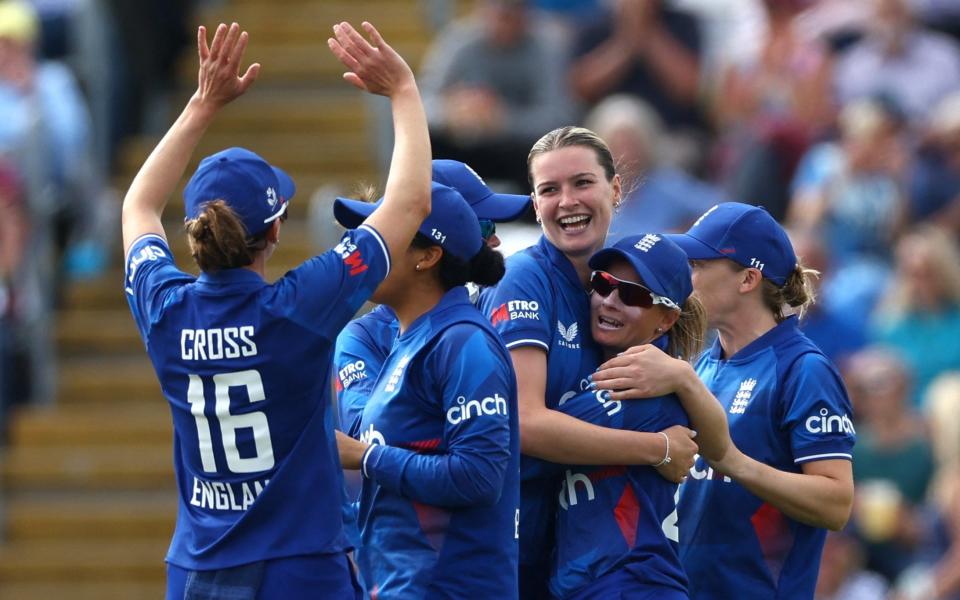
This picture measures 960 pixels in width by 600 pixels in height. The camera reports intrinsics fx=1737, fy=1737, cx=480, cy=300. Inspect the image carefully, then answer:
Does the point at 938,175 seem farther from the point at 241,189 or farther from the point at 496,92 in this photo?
the point at 241,189

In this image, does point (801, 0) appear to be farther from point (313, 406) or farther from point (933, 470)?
point (313, 406)

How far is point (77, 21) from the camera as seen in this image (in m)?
12.1

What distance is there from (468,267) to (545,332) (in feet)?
1.16

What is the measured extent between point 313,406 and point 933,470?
5558mm

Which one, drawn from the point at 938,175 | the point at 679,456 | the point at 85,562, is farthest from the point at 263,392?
the point at 938,175

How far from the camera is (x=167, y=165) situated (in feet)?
16.3

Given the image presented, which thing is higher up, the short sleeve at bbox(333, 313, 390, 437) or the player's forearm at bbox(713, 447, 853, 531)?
the short sleeve at bbox(333, 313, 390, 437)

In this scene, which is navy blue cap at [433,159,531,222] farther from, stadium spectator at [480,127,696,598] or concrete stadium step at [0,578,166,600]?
concrete stadium step at [0,578,166,600]

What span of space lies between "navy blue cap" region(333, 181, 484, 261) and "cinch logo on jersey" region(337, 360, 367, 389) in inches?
20.0

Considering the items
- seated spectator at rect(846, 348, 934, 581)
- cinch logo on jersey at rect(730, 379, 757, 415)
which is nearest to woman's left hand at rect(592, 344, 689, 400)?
cinch logo on jersey at rect(730, 379, 757, 415)

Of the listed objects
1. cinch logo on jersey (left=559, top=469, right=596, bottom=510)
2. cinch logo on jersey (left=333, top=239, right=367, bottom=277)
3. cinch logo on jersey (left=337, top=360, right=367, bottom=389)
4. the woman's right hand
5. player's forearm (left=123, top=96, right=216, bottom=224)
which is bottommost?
cinch logo on jersey (left=559, top=469, right=596, bottom=510)

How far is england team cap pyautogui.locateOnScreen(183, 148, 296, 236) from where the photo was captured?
4.59 m

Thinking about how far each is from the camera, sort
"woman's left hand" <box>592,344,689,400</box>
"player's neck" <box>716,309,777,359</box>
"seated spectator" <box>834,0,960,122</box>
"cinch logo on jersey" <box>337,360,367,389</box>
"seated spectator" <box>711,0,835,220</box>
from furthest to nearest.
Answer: "seated spectator" <box>834,0,960,122</box> → "seated spectator" <box>711,0,835,220</box> → "player's neck" <box>716,309,777,359</box> → "cinch logo on jersey" <box>337,360,367,389</box> → "woman's left hand" <box>592,344,689,400</box>

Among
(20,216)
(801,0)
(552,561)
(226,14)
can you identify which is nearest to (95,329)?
(20,216)
